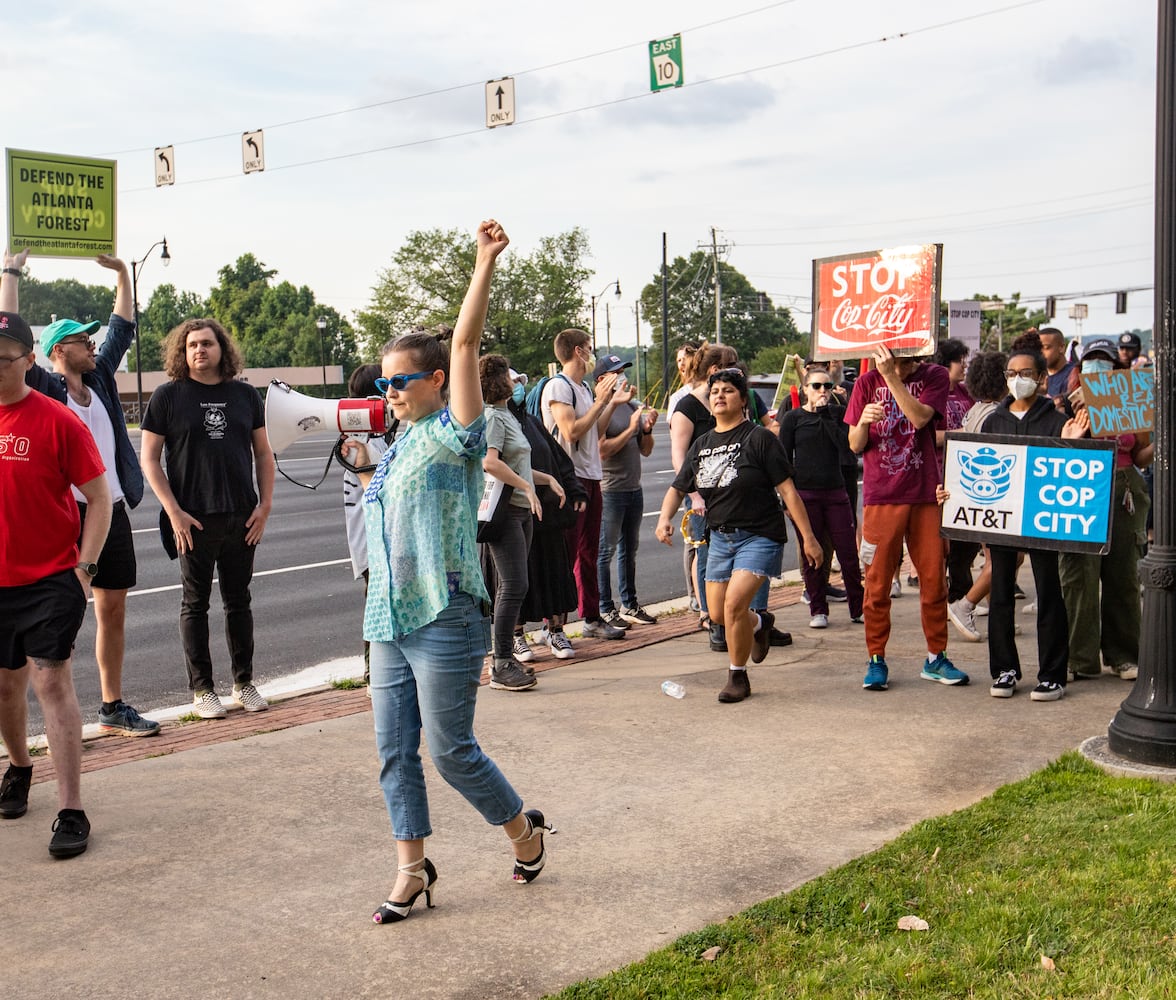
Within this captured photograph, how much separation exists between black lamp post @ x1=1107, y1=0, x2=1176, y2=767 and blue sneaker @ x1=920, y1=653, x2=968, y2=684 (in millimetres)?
1549

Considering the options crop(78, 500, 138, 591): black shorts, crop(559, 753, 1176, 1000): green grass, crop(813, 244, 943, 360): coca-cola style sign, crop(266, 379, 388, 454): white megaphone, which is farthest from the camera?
crop(813, 244, 943, 360): coca-cola style sign

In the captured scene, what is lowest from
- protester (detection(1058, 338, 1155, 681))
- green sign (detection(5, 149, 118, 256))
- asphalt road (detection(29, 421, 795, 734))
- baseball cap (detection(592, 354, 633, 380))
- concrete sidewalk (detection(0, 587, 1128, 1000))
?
asphalt road (detection(29, 421, 795, 734))

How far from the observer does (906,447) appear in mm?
6965

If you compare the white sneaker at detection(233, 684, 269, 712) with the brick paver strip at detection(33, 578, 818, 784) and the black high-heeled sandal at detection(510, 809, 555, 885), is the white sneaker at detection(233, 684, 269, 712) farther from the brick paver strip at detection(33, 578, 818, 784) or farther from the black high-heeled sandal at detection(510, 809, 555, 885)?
the black high-heeled sandal at detection(510, 809, 555, 885)

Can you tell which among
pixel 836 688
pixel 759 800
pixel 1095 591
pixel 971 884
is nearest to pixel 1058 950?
pixel 971 884

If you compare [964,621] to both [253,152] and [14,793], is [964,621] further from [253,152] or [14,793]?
[253,152]

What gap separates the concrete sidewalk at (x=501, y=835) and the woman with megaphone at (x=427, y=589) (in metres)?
0.36

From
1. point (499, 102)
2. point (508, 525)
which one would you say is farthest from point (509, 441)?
point (499, 102)

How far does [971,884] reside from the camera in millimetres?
4078

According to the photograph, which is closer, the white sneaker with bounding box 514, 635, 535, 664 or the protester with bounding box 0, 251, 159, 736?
the protester with bounding box 0, 251, 159, 736

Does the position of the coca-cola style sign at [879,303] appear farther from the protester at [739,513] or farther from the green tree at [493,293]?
the green tree at [493,293]

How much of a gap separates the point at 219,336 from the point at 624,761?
3.12 m

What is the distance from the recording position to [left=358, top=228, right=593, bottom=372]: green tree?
291 feet

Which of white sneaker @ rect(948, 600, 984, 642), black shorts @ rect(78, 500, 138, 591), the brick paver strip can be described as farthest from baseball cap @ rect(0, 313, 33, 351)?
white sneaker @ rect(948, 600, 984, 642)
